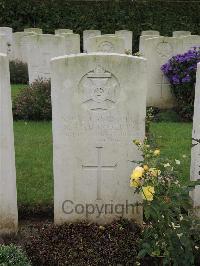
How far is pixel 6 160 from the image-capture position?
14.8 ft

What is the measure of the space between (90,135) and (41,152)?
8.35 ft

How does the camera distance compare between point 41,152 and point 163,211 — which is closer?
point 163,211

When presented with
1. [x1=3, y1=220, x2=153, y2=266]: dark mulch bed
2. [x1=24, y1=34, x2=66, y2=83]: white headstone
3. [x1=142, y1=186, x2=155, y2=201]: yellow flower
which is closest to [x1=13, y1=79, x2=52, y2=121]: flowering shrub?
[x1=24, y1=34, x2=66, y2=83]: white headstone

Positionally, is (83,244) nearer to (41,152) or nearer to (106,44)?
(41,152)

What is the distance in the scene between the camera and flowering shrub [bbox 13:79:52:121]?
28.8 ft

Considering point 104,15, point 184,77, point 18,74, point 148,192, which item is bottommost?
point 148,192

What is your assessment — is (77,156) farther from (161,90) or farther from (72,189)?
(161,90)

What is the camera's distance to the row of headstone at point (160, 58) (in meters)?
9.73

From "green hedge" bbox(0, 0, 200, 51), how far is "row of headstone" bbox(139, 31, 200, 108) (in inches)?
329

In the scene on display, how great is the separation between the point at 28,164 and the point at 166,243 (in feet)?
9.74

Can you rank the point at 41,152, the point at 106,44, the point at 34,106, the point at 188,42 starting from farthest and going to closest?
the point at 188,42
the point at 106,44
the point at 34,106
the point at 41,152

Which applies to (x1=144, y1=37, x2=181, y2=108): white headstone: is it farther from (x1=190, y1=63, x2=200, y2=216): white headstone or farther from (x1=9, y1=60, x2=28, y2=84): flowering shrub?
(x1=190, y1=63, x2=200, y2=216): white headstone

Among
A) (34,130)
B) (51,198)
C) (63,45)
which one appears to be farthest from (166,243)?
(63,45)

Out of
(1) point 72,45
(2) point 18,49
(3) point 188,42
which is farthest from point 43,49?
(2) point 18,49
